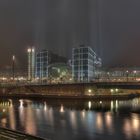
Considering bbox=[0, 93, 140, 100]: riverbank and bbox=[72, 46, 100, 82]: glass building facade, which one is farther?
bbox=[72, 46, 100, 82]: glass building facade

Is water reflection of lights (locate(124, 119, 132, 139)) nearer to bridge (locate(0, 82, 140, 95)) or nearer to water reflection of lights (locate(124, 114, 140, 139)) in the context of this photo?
water reflection of lights (locate(124, 114, 140, 139))

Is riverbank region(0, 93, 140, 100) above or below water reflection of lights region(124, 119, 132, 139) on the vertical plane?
above

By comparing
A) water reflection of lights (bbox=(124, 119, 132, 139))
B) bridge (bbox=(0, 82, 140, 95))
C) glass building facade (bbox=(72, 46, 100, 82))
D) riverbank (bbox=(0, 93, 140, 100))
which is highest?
glass building facade (bbox=(72, 46, 100, 82))

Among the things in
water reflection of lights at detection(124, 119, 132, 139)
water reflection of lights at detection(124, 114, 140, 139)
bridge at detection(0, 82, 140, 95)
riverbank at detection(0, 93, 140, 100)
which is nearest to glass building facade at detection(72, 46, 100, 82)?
bridge at detection(0, 82, 140, 95)

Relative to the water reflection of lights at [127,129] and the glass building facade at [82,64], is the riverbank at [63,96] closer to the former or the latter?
the water reflection of lights at [127,129]

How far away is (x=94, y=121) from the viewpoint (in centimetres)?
4334

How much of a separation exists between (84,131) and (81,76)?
132 m

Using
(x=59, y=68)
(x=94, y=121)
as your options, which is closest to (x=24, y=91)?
(x=94, y=121)

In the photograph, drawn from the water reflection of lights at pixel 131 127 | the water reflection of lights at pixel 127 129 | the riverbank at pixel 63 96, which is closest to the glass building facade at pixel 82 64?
the riverbank at pixel 63 96

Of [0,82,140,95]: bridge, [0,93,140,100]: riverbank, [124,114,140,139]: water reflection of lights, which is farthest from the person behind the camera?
[0,82,140,95]: bridge

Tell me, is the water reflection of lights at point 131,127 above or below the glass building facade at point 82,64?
below

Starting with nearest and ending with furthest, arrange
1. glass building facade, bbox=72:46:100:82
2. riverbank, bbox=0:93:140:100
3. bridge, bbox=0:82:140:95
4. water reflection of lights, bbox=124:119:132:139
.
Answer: water reflection of lights, bbox=124:119:132:139
riverbank, bbox=0:93:140:100
bridge, bbox=0:82:140:95
glass building facade, bbox=72:46:100:82

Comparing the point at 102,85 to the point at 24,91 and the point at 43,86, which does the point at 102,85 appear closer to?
the point at 43,86

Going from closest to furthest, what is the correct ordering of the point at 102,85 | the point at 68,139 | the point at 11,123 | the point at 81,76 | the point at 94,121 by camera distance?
the point at 68,139
the point at 11,123
the point at 94,121
the point at 102,85
the point at 81,76
